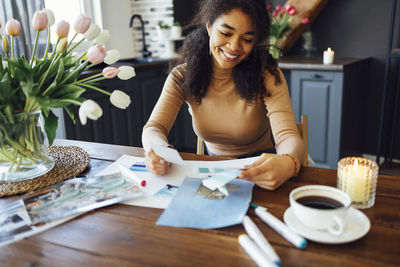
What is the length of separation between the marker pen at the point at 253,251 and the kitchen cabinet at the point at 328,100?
2.26 meters

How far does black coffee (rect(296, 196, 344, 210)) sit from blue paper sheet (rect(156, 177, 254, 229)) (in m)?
0.14

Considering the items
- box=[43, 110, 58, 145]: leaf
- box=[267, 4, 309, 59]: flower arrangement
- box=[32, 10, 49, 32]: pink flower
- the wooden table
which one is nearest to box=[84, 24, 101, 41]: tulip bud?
box=[32, 10, 49, 32]: pink flower

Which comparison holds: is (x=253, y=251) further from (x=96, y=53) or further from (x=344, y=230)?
(x=96, y=53)

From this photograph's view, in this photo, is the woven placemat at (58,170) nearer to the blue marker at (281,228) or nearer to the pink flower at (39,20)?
the pink flower at (39,20)

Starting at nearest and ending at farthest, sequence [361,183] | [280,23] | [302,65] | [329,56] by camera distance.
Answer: [361,183]
[329,56]
[302,65]
[280,23]

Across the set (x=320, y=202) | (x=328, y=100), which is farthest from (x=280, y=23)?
(x=320, y=202)

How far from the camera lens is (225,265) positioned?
0.65 metres

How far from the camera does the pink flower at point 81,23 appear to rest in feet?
3.22

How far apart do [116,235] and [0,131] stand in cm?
45

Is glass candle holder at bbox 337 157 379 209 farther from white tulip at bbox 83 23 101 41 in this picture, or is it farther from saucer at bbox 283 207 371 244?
white tulip at bbox 83 23 101 41

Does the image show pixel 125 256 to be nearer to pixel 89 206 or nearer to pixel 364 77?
pixel 89 206

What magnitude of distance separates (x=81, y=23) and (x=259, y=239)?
0.73m

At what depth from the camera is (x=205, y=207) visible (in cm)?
86

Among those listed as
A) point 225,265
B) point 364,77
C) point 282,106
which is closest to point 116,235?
point 225,265
